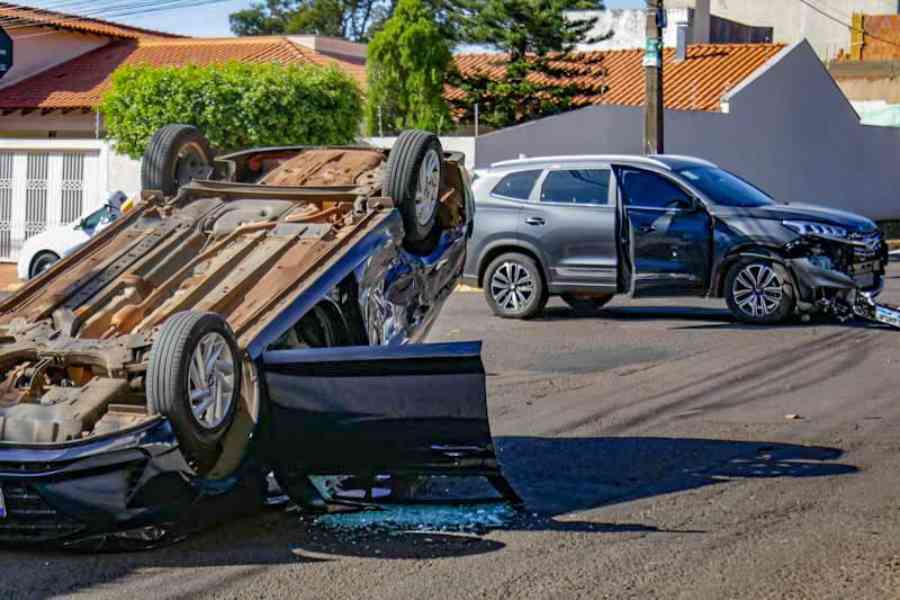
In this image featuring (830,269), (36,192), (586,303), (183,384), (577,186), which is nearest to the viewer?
(183,384)

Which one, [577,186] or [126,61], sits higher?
[126,61]

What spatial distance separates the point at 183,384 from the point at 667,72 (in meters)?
31.1

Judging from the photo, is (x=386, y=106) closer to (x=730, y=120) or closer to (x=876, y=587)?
(x=730, y=120)

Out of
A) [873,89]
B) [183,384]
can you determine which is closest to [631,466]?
[183,384]

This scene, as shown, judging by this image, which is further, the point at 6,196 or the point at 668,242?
the point at 6,196

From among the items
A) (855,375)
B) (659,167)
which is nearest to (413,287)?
(855,375)

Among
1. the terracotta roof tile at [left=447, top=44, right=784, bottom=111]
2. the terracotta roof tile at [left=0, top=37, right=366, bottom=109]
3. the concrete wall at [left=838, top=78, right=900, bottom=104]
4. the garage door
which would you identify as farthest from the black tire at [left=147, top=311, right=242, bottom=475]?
the concrete wall at [left=838, top=78, right=900, bottom=104]

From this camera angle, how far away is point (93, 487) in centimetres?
627

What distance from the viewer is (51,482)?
624 cm

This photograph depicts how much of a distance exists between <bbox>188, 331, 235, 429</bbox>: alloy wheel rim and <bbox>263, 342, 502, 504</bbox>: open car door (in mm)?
258

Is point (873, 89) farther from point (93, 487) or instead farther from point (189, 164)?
point (93, 487)

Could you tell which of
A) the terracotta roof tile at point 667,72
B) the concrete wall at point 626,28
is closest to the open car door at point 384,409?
the terracotta roof tile at point 667,72

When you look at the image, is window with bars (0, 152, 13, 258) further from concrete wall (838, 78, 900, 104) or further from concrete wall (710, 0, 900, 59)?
concrete wall (710, 0, 900, 59)

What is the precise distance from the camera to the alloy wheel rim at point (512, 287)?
16656 millimetres
